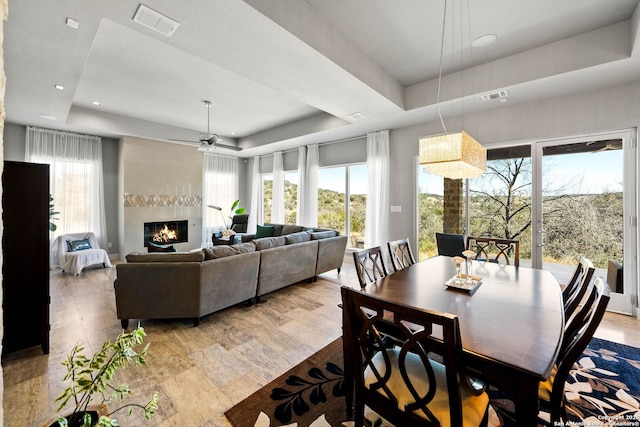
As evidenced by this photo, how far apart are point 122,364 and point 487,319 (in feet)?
5.86

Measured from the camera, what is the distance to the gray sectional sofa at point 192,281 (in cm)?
291

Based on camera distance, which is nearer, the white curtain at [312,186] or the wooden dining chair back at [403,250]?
the wooden dining chair back at [403,250]

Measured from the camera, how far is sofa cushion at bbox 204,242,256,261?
10.4 ft

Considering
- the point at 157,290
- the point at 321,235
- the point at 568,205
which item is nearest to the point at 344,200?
the point at 321,235

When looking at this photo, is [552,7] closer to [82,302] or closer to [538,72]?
[538,72]

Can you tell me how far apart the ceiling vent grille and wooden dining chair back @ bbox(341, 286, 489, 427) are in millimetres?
2495

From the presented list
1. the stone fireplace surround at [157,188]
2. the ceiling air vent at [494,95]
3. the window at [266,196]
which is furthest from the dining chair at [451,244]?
the stone fireplace surround at [157,188]

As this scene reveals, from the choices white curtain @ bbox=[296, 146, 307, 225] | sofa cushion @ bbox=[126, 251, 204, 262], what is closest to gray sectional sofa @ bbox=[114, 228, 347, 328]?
sofa cushion @ bbox=[126, 251, 204, 262]

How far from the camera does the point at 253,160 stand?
862cm

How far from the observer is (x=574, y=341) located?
137 cm

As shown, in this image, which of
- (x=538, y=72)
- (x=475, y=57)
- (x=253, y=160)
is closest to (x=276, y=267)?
(x=475, y=57)

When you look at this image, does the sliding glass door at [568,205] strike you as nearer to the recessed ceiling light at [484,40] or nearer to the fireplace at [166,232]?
the recessed ceiling light at [484,40]

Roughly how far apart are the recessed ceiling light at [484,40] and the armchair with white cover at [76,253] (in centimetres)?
690

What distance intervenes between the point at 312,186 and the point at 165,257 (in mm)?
4181
